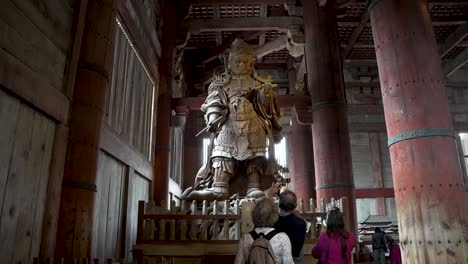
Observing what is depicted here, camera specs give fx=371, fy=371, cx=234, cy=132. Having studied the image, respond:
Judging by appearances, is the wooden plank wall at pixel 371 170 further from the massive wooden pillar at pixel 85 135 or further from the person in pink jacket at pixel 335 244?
the massive wooden pillar at pixel 85 135

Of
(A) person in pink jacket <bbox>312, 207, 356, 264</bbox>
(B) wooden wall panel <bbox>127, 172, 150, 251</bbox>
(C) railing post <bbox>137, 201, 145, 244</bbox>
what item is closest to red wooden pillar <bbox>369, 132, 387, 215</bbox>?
(B) wooden wall panel <bbox>127, 172, 150, 251</bbox>

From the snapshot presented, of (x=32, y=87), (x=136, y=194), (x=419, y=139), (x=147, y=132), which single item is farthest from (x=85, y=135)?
(x=147, y=132)

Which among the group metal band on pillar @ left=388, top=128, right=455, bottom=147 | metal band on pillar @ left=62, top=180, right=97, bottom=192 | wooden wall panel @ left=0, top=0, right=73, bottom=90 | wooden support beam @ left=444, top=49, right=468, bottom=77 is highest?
wooden support beam @ left=444, top=49, right=468, bottom=77

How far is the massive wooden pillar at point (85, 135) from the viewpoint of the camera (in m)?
3.61

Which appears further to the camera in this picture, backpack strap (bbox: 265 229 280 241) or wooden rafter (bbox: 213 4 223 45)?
wooden rafter (bbox: 213 4 223 45)

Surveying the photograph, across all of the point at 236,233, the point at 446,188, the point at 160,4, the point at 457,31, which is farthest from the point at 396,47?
the point at 457,31

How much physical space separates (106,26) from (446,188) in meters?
3.89

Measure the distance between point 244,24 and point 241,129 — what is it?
4.46 meters

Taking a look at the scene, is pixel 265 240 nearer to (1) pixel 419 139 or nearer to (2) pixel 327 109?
(1) pixel 419 139

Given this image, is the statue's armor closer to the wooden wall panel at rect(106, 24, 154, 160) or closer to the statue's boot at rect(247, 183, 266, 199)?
the statue's boot at rect(247, 183, 266, 199)

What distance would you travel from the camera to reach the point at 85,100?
3957 mm

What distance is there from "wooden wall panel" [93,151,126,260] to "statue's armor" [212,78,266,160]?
161 centimetres

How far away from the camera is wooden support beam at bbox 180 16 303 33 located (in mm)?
9250

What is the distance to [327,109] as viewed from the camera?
7.58 meters
